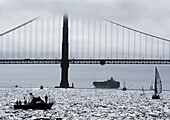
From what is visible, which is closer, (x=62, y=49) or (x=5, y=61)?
(x=5, y=61)

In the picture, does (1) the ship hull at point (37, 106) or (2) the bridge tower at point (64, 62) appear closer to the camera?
(1) the ship hull at point (37, 106)

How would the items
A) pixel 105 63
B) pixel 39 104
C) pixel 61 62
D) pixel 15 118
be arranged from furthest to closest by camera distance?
pixel 61 62
pixel 105 63
pixel 39 104
pixel 15 118

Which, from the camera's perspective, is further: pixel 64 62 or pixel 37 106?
pixel 64 62

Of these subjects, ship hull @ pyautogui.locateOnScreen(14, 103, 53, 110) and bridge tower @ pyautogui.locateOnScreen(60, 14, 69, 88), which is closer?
ship hull @ pyautogui.locateOnScreen(14, 103, 53, 110)

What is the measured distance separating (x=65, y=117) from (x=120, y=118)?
7300 mm

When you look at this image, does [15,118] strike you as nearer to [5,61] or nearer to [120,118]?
[120,118]

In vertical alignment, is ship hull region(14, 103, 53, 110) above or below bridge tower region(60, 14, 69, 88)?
below

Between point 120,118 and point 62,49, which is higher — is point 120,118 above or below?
below

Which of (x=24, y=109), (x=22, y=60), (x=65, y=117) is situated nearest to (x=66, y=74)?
(x=22, y=60)

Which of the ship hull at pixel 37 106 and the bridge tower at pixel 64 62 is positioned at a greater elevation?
the bridge tower at pixel 64 62

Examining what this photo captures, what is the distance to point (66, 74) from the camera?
183m

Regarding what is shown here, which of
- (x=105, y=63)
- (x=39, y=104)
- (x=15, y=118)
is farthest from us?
(x=105, y=63)

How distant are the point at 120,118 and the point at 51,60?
351 feet

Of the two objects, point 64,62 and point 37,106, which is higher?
point 64,62
